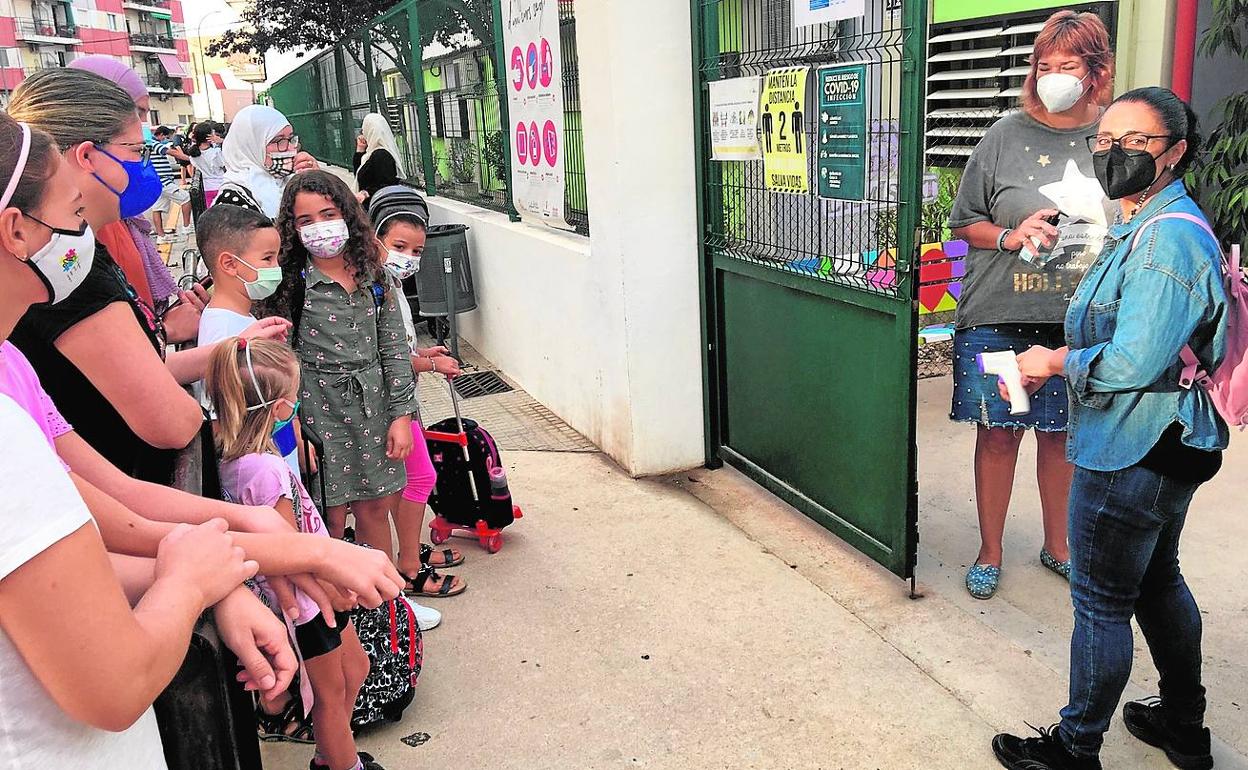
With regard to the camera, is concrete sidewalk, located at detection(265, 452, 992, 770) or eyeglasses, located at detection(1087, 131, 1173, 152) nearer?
eyeglasses, located at detection(1087, 131, 1173, 152)

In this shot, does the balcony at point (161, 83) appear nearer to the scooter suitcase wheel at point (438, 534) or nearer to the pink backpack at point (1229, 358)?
the scooter suitcase wheel at point (438, 534)

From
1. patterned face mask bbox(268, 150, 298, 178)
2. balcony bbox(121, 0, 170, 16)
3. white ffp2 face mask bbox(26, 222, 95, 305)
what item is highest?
balcony bbox(121, 0, 170, 16)

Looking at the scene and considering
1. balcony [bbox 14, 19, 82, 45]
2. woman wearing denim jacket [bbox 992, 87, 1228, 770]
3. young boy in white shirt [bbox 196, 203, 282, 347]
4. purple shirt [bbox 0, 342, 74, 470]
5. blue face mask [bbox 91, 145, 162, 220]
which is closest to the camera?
purple shirt [bbox 0, 342, 74, 470]

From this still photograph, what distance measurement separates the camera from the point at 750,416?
4.43 m

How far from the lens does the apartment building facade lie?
58.7 meters

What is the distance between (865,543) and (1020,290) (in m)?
1.10

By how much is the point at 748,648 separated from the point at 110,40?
78.0 meters

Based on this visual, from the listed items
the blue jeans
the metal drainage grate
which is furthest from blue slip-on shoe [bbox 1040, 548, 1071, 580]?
the metal drainage grate

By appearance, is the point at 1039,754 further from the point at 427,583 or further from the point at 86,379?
the point at 86,379

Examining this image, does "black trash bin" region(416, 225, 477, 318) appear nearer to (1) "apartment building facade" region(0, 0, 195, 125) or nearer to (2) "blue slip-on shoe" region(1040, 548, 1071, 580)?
(2) "blue slip-on shoe" region(1040, 548, 1071, 580)

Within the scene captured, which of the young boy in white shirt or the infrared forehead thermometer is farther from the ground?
the young boy in white shirt

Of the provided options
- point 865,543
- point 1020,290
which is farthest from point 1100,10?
point 865,543

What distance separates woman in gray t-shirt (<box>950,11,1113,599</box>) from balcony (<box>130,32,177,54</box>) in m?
82.8

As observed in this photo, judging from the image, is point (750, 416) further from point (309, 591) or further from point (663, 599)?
point (309, 591)
